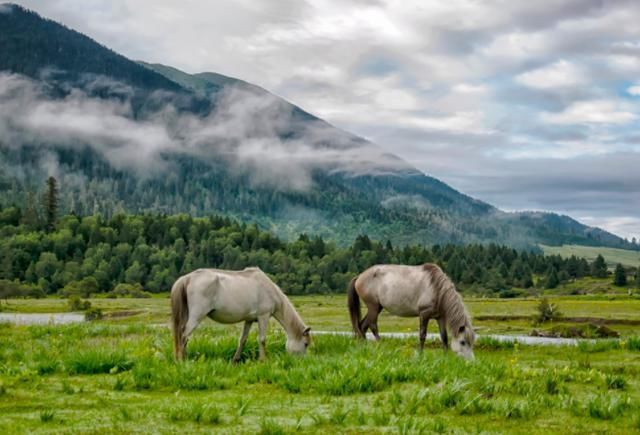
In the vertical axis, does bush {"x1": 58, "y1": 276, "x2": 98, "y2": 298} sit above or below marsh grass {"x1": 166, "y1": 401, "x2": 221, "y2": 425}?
below

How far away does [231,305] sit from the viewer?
1872cm

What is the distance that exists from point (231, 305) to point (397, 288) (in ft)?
24.7

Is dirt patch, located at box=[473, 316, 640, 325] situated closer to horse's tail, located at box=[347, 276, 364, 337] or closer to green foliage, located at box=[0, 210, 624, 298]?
horse's tail, located at box=[347, 276, 364, 337]

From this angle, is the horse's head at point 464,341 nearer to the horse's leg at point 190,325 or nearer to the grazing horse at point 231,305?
the grazing horse at point 231,305

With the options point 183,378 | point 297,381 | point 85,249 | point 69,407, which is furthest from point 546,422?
point 85,249

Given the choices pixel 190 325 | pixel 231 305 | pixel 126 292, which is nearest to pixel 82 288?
pixel 126 292

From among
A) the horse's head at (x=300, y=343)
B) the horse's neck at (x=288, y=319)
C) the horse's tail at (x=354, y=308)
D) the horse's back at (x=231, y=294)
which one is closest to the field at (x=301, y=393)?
the horse's head at (x=300, y=343)

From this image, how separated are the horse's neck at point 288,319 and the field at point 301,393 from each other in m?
0.71

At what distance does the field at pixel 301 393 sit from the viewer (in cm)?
1086

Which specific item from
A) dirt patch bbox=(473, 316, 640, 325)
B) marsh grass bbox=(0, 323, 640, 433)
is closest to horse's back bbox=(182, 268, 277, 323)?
marsh grass bbox=(0, 323, 640, 433)

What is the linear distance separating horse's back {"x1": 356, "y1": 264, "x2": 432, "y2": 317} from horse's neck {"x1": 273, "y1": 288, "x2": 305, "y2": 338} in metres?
5.32

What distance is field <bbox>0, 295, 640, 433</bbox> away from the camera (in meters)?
10.9

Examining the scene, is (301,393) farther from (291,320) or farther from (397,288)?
(397,288)

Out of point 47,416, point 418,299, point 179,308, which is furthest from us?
point 418,299
